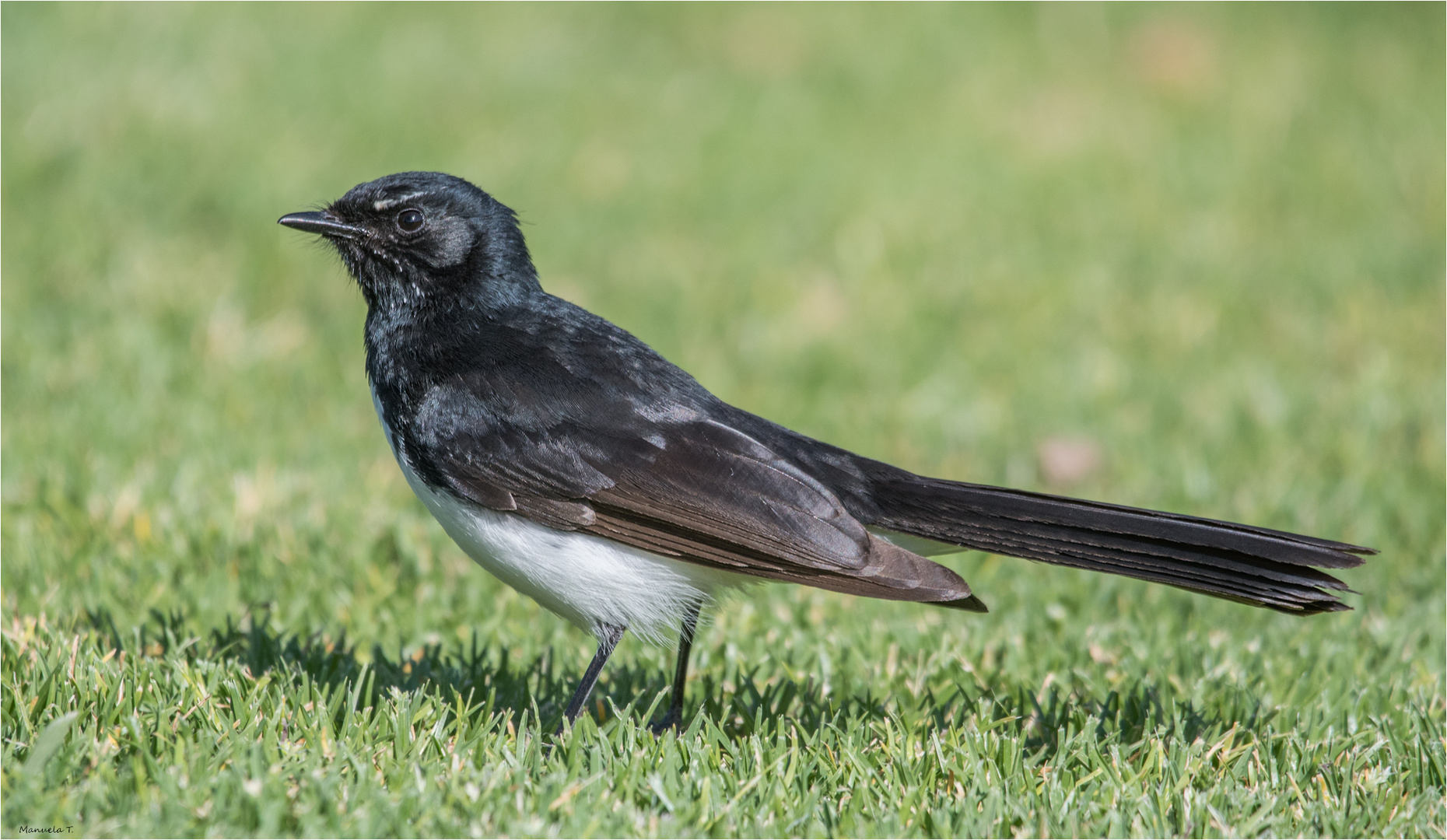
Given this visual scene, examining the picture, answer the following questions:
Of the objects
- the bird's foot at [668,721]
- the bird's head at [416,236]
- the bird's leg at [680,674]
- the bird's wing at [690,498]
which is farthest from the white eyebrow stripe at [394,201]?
the bird's foot at [668,721]

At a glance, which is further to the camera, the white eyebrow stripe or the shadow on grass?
the white eyebrow stripe

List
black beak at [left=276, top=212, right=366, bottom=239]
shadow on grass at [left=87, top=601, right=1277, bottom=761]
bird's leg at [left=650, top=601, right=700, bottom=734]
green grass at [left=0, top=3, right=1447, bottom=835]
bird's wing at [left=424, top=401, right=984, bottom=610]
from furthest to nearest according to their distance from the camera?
black beak at [left=276, top=212, right=366, bottom=239], bird's leg at [left=650, top=601, right=700, bottom=734], shadow on grass at [left=87, top=601, right=1277, bottom=761], bird's wing at [left=424, top=401, right=984, bottom=610], green grass at [left=0, top=3, right=1447, bottom=835]

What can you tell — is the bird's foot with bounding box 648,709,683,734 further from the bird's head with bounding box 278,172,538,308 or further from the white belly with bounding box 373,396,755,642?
the bird's head with bounding box 278,172,538,308

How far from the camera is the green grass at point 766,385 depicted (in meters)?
3.48

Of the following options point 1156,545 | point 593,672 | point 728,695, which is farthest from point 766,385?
point 1156,545

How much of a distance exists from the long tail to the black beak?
197cm

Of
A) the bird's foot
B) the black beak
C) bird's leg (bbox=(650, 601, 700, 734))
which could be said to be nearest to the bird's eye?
the black beak

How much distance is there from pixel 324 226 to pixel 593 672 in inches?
63.8

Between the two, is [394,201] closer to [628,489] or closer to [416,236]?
[416,236]

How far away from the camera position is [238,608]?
4812mm

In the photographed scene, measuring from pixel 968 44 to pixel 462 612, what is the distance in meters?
9.12

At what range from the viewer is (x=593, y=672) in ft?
12.8

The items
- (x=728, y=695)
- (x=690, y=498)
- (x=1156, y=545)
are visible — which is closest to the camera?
(x=1156, y=545)

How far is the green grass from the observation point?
348 cm
